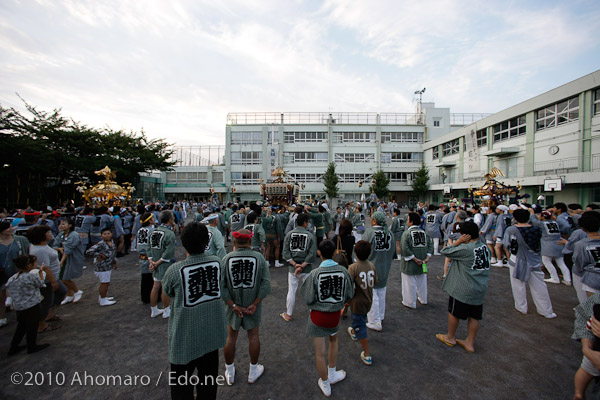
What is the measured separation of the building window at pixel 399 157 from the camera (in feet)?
116

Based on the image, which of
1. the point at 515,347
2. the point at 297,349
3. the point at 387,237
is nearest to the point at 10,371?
the point at 297,349

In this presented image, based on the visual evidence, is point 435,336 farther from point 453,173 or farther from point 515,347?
point 453,173

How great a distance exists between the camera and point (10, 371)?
10.1 feet

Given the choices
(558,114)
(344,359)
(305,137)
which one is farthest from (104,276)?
(305,137)

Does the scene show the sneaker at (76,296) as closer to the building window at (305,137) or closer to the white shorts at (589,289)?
the white shorts at (589,289)

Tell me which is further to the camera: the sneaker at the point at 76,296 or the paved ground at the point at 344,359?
the sneaker at the point at 76,296

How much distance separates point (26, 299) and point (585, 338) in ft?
21.2

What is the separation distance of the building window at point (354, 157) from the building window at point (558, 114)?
61.1 feet

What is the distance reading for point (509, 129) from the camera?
20859 mm

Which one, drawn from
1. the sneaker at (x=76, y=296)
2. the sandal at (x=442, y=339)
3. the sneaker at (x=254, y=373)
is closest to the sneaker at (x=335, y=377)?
the sneaker at (x=254, y=373)

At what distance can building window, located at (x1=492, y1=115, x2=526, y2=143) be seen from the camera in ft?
64.9

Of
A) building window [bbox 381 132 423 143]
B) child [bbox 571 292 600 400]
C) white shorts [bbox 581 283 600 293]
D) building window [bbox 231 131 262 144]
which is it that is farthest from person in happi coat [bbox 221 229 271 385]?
building window [bbox 381 132 423 143]

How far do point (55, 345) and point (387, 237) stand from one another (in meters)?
5.51

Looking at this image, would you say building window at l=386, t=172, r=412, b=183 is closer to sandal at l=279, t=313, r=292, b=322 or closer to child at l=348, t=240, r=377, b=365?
sandal at l=279, t=313, r=292, b=322
